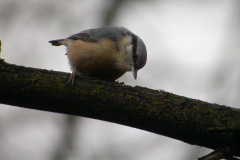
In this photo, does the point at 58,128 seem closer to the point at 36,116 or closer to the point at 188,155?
the point at 36,116

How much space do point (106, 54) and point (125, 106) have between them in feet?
4.36

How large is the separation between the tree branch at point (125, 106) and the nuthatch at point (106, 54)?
103 centimetres

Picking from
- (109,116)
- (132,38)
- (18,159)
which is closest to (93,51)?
(132,38)

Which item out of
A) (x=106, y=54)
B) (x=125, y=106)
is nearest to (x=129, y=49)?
(x=106, y=54)

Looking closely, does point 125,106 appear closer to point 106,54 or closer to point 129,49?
point 106,54

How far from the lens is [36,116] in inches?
251

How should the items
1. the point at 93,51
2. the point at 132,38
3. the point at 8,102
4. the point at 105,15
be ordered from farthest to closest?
the point at 105,15, the point at 132,38, the point at 93,51, the point at 8,102

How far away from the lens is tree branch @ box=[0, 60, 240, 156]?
2.12 meters

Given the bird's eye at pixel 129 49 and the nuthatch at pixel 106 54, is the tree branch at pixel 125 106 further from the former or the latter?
the bird's eye at pixel 129 49

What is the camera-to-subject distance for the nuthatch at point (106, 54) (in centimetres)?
340

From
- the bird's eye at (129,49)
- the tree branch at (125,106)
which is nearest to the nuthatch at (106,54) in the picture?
the bird's eye at (129,49)

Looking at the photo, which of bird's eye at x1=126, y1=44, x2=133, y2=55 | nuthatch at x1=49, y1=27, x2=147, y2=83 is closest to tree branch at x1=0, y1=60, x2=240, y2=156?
nuthatch at x1=49, y1=27, x2=147, y2=83

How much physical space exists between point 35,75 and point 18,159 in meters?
3.77

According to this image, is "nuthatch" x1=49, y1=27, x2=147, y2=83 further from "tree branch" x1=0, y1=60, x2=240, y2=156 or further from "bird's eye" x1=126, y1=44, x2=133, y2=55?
"tree branch" x1=0, y1=60, x2=240, y2=156
